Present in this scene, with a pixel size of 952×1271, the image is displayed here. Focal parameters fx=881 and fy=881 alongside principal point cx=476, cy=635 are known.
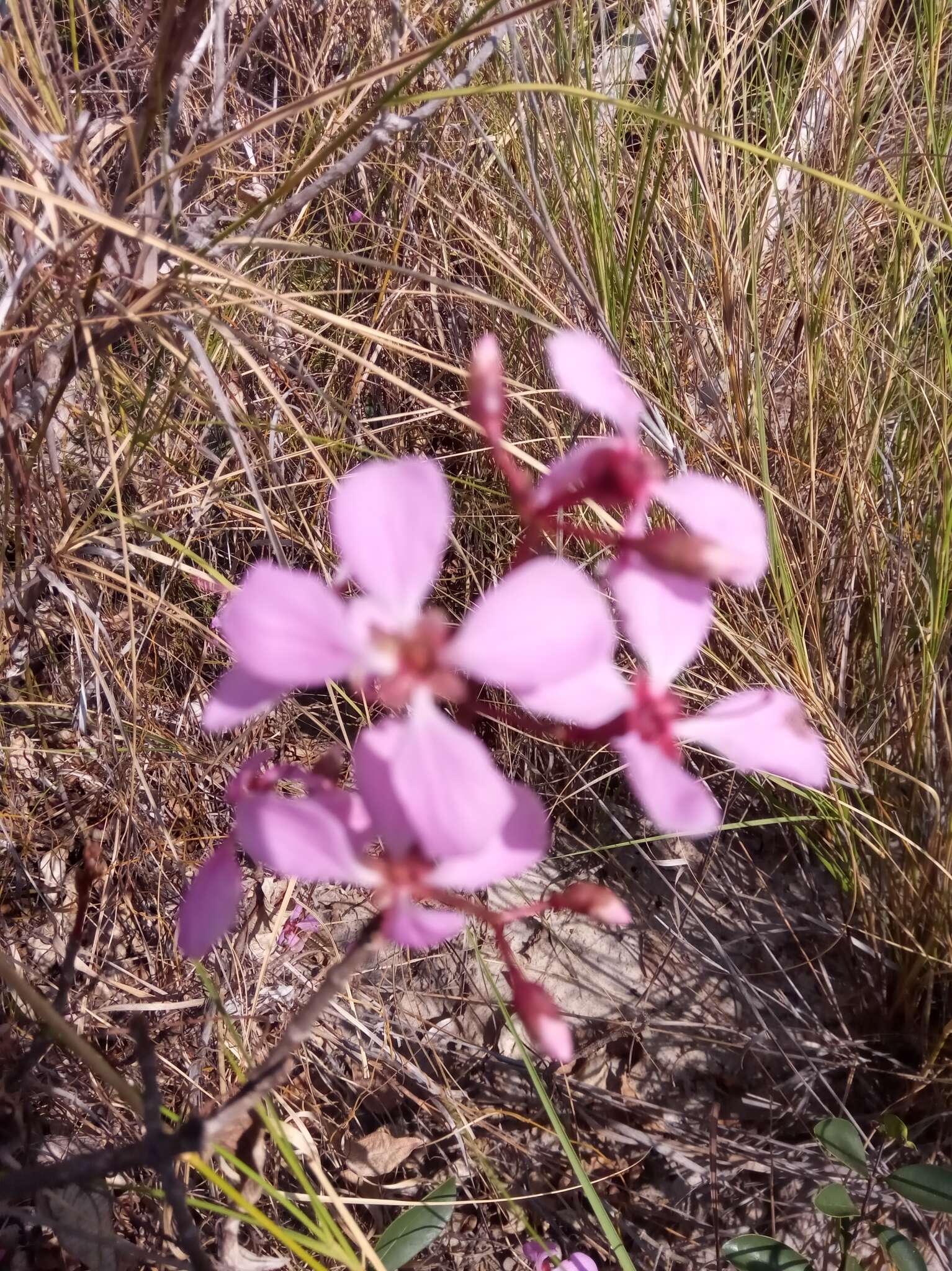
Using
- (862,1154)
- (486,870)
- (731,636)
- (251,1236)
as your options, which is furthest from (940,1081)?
(486,870)

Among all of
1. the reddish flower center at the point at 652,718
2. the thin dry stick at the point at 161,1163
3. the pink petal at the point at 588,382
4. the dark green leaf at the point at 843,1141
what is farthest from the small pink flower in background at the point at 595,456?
the dark green leaf at the point at 843,1141

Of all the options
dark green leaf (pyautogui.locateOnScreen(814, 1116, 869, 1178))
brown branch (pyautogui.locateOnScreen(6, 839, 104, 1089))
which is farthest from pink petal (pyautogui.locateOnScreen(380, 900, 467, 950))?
dark green leaf (pyautogui.locateOnScreen(814, 1116, 869, 1178))

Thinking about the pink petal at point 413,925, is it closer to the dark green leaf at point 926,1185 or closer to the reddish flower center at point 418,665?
the reddish flower center at point 418,665

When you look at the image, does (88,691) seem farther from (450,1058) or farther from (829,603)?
(829,603)

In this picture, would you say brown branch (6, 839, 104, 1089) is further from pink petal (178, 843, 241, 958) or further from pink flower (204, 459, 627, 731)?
pink flower (204, 459, 627, 731)

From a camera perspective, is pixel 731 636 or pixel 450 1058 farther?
pixel 450 1058

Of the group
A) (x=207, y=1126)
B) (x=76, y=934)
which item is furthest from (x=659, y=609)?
(x=76, y=934)

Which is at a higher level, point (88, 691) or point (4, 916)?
point (88, 691)
